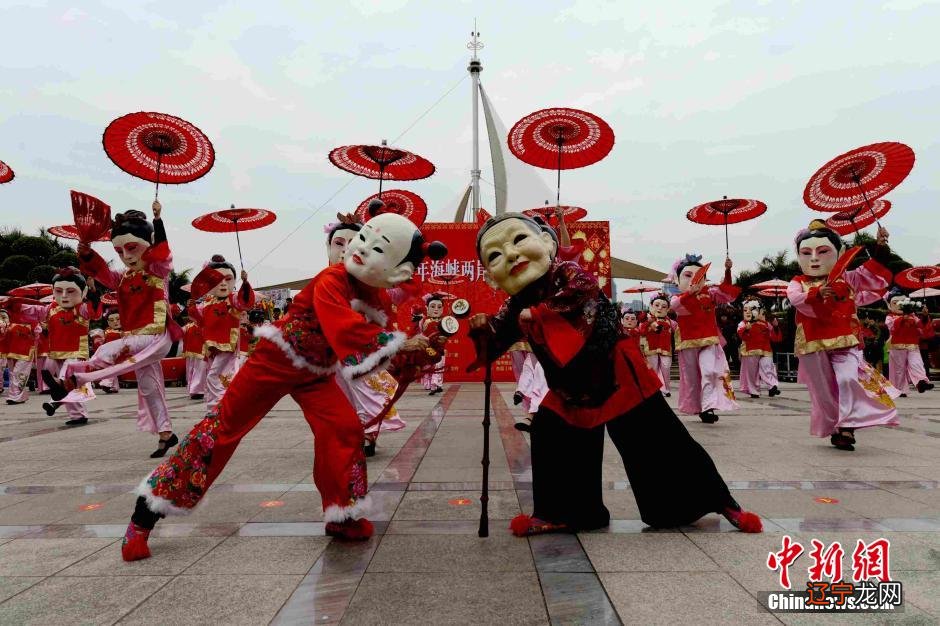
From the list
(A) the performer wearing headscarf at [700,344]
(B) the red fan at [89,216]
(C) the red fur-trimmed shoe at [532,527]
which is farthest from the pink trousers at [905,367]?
(B) the red fan at [89,216]

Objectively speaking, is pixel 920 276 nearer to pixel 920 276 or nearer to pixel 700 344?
pixel 920 276

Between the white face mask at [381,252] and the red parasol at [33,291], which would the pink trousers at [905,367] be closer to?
the white face mask at [381,252]

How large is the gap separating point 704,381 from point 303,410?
555cm

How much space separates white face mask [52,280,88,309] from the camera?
862 cm

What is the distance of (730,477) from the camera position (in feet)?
13.5

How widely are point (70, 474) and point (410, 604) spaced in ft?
12.3

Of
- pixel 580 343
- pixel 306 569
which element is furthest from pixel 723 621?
pixel 306 569

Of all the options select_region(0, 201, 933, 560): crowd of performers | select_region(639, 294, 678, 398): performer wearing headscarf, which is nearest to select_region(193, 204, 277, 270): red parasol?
select_region(0, 201, 933, 560): crowd of performers

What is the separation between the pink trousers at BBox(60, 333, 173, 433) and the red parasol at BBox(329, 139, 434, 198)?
8.80ft

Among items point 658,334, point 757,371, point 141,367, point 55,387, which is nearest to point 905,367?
point 757,371

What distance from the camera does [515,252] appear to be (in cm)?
296

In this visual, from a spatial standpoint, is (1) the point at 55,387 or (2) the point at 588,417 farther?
(1) the point at 55,387

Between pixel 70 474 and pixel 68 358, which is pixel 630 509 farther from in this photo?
pixel 68 358

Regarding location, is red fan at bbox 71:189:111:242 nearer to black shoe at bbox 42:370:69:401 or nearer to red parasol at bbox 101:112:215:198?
red parasol at bbox 101:112:215:198
